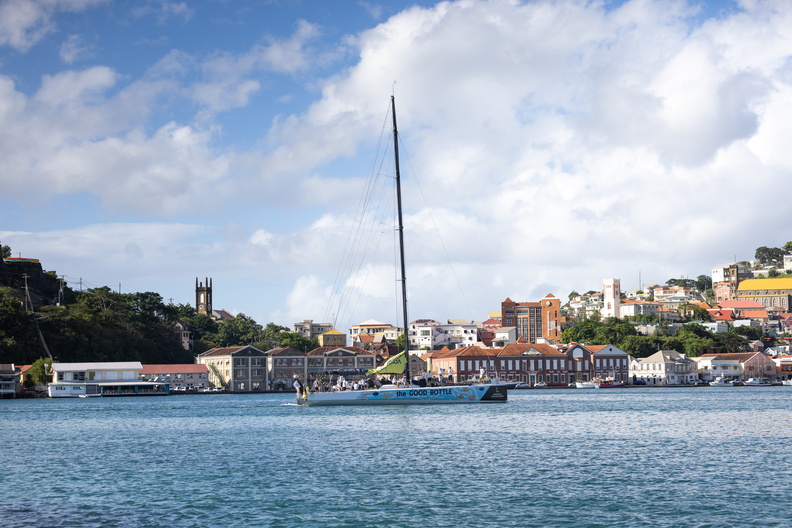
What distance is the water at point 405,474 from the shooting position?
63.6ft

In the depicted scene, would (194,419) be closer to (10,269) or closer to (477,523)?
(477,523)

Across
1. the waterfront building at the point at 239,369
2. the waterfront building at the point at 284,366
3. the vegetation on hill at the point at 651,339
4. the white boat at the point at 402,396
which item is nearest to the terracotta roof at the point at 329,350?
the waterfront building at the point at 284,366

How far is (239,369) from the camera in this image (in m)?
130

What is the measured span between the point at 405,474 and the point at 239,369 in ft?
353

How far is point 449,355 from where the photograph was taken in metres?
138

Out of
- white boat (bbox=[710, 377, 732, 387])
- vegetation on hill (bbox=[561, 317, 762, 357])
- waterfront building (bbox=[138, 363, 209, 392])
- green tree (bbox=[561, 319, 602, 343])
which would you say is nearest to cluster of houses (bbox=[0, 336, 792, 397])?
waterfront building (bbox=[138, 363, 209, 392])

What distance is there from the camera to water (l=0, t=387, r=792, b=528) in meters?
19.4

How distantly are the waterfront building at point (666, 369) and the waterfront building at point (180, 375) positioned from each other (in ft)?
230

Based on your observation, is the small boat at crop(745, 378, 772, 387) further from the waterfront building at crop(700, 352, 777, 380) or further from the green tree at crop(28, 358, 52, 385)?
the green tree at crop(28, 358, 52, 385)

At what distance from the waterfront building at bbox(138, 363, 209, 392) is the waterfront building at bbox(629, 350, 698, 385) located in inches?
2759

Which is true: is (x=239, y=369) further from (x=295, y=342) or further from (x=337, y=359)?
(x=295, y=342)

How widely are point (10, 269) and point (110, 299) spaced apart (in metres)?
14.0

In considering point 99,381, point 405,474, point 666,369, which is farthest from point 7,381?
point 666,369

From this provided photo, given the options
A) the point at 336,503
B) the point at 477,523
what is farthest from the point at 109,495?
the point at 477,523
